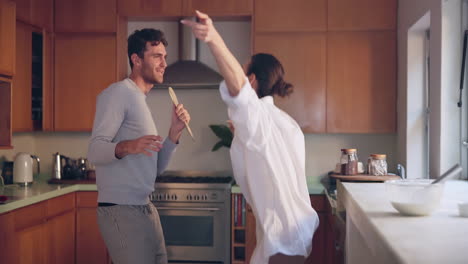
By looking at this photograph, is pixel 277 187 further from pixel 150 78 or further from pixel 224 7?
pixel 224 7

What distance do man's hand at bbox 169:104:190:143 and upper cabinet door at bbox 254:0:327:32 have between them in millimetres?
1738

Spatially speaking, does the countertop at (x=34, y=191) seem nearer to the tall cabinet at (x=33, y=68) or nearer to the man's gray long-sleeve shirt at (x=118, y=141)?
the tall cabinet at (x=33, y=68)

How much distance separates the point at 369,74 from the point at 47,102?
99.9 inches

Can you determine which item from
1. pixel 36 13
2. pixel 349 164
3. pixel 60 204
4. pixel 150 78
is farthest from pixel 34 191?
pixel 349 164

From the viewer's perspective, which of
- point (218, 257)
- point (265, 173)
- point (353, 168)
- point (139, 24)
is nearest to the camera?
point (265, 173)

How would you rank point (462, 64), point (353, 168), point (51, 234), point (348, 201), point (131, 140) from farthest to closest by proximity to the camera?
point (51, 234) < point (353, 168) < point (462, 64) < point (131, 140) < point (348, 201)

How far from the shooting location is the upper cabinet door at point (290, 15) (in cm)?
378

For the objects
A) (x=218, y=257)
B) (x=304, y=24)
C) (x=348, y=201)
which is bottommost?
(x=218, y=257)

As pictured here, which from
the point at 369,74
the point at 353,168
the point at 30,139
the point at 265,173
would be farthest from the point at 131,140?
the point at 30,139

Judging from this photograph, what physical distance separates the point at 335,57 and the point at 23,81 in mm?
2346

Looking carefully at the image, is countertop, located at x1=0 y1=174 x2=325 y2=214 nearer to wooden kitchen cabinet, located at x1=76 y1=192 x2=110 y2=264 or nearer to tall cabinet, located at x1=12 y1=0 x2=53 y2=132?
wooden kitchen cabinet, located at x1=76 y1=192 x2=110 y2=264

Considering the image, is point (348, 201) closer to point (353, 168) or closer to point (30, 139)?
point (353, 168)

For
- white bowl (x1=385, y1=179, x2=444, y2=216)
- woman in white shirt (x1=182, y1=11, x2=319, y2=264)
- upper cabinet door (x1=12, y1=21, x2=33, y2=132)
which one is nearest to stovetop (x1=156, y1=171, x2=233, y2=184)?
upper cabinet door (x1=12, y1=21, x2=33, y2=132)

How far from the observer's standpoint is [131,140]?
2004 millimetres
